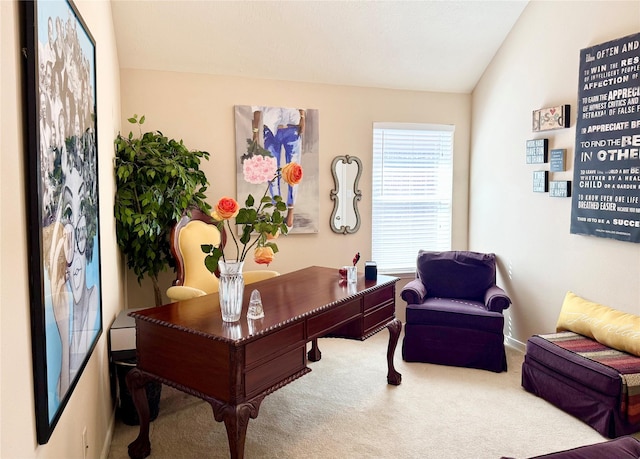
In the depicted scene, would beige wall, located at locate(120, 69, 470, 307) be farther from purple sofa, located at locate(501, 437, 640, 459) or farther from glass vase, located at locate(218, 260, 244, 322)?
purple sofa, located at locate(501, 437, 640, 459)

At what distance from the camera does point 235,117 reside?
13.3 ft

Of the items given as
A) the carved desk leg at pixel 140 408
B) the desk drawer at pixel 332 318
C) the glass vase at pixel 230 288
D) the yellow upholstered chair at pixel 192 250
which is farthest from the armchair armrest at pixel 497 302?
the carved desk leg at pixel 140 408

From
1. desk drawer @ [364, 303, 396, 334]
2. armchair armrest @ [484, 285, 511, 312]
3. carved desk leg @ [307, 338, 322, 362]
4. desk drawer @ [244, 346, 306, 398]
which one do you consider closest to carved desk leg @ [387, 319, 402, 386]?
desk drawer @ [364, 303, 396, 334]

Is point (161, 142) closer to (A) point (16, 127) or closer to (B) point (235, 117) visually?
(B) point (235, 117)

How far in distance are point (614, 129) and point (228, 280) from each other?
266 centimetres

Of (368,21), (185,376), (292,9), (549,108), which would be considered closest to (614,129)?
(549,108)

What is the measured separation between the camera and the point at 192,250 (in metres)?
3.50

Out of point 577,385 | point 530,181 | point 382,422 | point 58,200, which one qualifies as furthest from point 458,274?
point 58,200

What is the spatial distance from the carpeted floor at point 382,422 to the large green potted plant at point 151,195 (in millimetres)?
965

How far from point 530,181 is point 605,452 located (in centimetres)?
257

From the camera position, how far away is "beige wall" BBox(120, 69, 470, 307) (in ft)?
12.7

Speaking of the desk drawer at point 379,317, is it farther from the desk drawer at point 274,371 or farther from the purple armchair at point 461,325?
the desk drawer at point 274,371

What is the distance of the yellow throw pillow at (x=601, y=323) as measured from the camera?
2883 millimetres

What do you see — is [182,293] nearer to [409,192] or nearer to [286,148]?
[286,148]
